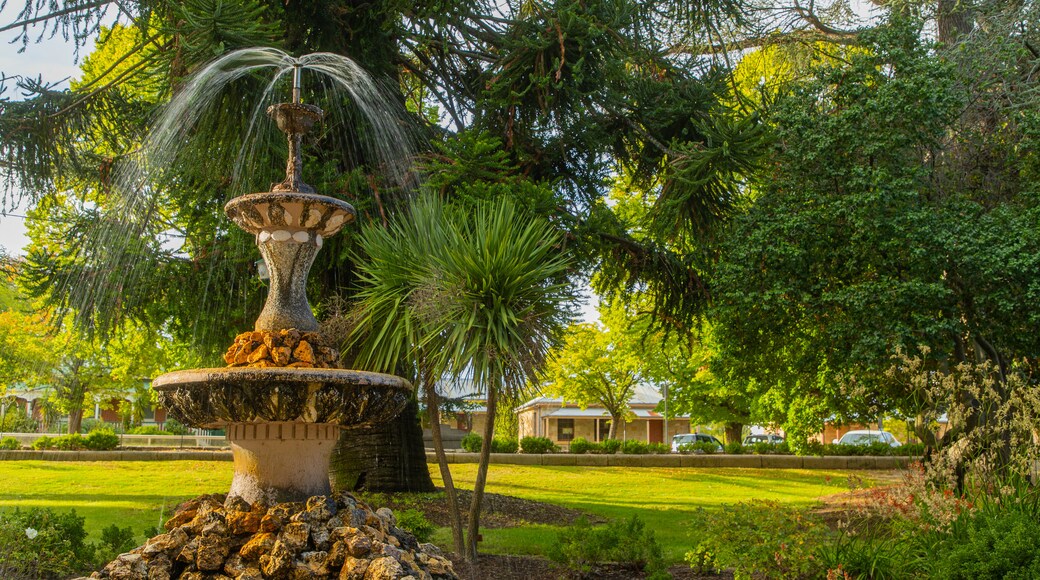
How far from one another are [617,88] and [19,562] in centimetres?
982

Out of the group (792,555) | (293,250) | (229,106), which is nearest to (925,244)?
(792,555)

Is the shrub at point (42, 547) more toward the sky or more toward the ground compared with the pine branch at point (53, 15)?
more toward the ground

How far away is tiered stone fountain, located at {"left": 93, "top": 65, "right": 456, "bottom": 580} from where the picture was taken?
5.80 metres

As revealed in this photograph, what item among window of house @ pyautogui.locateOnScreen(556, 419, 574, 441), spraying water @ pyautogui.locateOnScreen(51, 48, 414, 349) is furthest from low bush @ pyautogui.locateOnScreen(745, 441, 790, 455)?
window of house @ pyautogui.locateOnScreen(556, 419, 574, 441)

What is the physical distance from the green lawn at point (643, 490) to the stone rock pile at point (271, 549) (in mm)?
3967

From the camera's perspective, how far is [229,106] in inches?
408

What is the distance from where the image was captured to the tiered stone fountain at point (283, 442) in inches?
228

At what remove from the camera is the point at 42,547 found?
7.92 m

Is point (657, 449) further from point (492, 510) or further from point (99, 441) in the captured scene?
point (99, 441)

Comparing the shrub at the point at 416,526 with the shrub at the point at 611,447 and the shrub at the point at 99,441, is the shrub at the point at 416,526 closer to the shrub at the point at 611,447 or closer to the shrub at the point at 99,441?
the shrub at the point at 99,441

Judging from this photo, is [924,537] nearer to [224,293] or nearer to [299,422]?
[299,422]

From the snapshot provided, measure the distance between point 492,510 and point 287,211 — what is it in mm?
7534

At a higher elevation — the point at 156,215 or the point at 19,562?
the point at 156,215

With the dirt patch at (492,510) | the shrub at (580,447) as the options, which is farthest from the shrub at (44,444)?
the shrub at (580,447)
